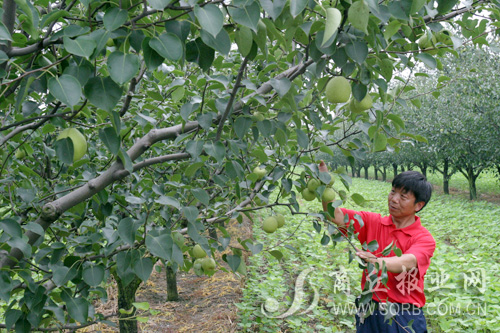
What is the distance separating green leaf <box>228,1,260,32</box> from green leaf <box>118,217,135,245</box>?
2.48ft

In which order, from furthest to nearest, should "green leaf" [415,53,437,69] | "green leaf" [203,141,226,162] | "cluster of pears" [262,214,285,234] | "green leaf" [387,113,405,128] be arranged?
"cluster of pears" [262,214,285,234] → "green leaf" [387,113,405,128] → "green leaf" [203,141,226,162] → "green leaf" [415,53,437,69]

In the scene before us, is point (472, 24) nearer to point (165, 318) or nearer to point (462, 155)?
point (165, 318)

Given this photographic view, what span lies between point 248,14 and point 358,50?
0.31m

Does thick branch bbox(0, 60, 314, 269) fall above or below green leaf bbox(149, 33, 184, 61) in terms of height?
below

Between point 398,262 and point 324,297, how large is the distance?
350 cm

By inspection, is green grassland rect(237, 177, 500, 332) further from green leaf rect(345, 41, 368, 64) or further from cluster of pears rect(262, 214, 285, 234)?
green leaf rect(345, 41, 368, 64)

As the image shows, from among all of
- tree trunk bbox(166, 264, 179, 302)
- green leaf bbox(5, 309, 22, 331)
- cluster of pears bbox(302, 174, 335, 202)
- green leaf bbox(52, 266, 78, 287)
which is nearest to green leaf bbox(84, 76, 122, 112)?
green leaf bbox(52, 266, 78, 287)

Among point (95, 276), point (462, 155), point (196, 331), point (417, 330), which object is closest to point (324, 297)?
point (196, 331)

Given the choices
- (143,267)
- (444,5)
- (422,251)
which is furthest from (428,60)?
(422,251)

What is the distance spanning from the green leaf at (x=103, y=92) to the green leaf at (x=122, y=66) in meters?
0.07

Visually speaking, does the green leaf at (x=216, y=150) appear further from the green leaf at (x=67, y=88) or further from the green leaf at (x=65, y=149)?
the green leaf at (x=67, y=88)

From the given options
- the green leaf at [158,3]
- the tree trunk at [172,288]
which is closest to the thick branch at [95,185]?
the green leaf at [158,3]

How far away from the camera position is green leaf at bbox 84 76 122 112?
84 cm

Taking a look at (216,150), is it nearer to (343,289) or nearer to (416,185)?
(416,185)
